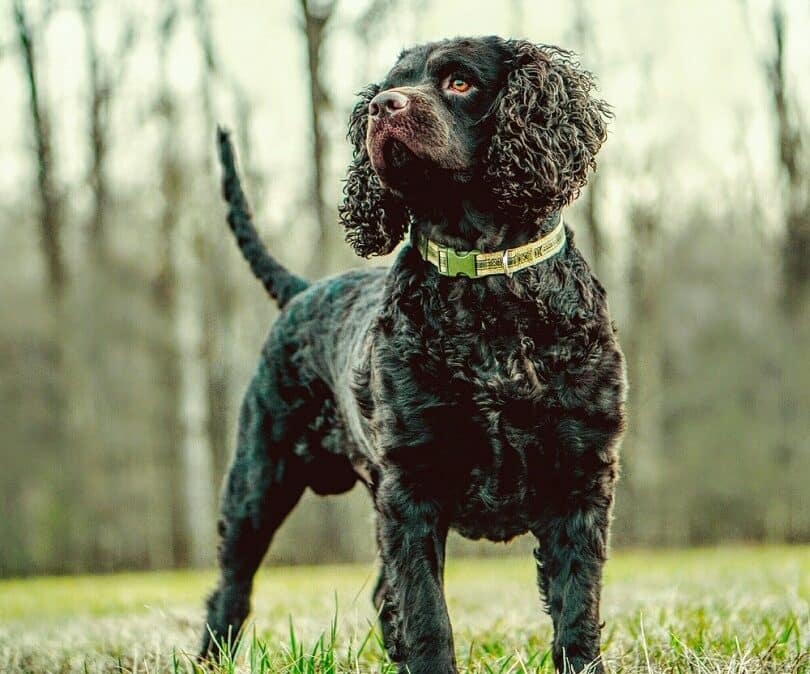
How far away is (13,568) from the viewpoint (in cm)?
1661

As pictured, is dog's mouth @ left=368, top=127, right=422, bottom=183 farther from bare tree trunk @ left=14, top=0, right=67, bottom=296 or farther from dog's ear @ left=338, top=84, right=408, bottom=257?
bare tree trunk @ left=14, top=0, right=67, bottom=296

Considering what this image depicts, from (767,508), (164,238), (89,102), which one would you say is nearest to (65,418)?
(164,238)

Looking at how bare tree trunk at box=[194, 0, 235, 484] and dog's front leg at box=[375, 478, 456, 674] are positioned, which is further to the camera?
bare tree trunk at box=[194, 0, 235, 484]

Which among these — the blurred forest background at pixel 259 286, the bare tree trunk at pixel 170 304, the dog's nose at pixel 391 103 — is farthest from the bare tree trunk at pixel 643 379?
the dog's nose at pixel 391 103

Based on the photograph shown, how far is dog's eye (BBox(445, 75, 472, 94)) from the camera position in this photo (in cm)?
299

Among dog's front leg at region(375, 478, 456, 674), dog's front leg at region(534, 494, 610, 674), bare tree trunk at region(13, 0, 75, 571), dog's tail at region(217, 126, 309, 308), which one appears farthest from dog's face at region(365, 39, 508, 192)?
bare tree trunk at region(13, 0, 75, 571)

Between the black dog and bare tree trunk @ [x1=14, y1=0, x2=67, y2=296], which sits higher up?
bare tree trunk @ [x1=14, y1=0, x2=67, y2=296]

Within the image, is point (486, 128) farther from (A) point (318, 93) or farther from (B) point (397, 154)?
(A) point (318, 93)

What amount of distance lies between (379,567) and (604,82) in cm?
1357

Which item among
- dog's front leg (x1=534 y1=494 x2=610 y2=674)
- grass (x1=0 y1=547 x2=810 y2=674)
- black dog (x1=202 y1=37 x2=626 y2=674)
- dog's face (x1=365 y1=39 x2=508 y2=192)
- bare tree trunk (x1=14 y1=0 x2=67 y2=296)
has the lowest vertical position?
grass (x1=0 y1=547 x2=810 y2=674)

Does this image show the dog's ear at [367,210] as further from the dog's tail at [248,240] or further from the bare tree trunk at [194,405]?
the bare tree trunk at [194,405]

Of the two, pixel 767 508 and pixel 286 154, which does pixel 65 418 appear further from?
pixel 767 508

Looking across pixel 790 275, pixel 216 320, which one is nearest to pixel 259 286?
pixel 216 320

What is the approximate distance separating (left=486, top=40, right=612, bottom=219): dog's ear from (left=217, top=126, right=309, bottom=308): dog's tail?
1881 mm
